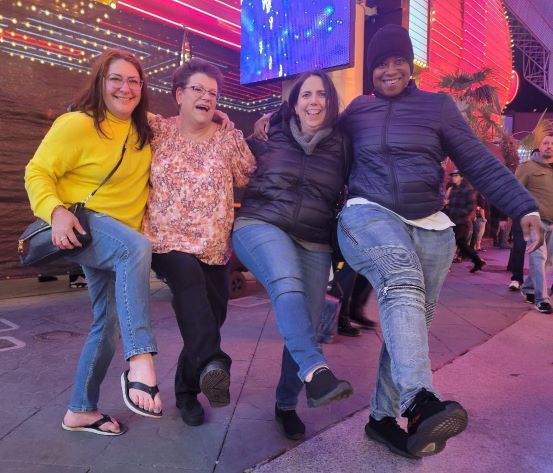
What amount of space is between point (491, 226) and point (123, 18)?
1462 cm

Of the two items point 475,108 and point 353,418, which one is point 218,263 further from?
point 475,108

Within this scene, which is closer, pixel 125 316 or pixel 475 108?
pixel 125 316

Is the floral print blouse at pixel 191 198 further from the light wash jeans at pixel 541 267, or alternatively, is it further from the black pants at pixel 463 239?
the black pants at pixel 463 239

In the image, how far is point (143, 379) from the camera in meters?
2.21

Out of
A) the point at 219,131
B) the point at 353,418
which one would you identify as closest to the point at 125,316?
the point at 219,131

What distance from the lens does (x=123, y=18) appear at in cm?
739

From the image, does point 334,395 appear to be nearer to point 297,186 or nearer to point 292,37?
point 297,186

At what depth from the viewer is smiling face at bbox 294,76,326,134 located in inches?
101

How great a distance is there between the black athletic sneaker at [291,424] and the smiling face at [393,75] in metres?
1.88

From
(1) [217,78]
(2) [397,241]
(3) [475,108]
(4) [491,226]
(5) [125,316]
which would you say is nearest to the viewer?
(2) [397,241]

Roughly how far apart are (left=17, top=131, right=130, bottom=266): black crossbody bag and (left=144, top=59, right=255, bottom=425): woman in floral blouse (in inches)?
11.7

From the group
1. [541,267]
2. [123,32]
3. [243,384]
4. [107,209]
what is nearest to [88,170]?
[107,209]

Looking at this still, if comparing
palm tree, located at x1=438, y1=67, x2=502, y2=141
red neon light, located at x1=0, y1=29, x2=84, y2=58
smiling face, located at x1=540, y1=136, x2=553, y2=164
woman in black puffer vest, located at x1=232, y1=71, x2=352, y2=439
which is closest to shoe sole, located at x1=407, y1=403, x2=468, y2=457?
woman in black puffer vest, located at x1=232, y1=71, x2=352, y2=439

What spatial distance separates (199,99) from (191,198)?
1.78 ft
